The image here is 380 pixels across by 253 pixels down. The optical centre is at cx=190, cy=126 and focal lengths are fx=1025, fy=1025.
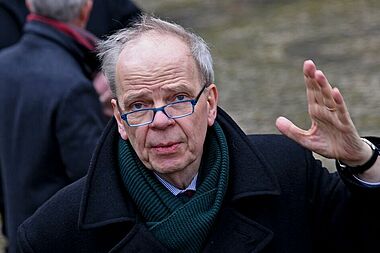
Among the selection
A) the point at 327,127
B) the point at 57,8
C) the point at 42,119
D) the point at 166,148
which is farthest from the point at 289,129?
the point at 57,8

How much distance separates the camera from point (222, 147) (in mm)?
2842

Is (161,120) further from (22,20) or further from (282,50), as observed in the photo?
(282,50)

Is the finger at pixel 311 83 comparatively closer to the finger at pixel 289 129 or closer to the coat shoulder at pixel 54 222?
the finger at pixel 289 129

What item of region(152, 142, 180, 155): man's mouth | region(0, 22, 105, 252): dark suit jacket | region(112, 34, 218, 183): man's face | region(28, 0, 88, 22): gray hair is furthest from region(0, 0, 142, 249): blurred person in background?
region(152, 142, 180, 155): man's mouth

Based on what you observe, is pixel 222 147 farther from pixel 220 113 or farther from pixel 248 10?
pixel 248 10

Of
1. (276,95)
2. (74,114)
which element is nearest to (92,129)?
(74,114)

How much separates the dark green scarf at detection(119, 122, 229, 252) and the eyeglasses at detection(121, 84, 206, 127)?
157 millimetres

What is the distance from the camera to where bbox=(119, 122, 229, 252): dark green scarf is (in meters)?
2.71

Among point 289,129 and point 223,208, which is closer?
point 289,129

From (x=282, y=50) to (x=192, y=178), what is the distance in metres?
6.13

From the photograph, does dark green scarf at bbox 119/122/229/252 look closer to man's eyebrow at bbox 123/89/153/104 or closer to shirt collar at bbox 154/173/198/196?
shirt collar at bbox 154/173/198/196

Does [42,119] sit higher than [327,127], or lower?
lower

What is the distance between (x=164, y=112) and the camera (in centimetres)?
264

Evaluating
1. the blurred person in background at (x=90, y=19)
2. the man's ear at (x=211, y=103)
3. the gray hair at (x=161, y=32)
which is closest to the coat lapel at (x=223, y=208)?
the man's ear at (x=211, y=103)
